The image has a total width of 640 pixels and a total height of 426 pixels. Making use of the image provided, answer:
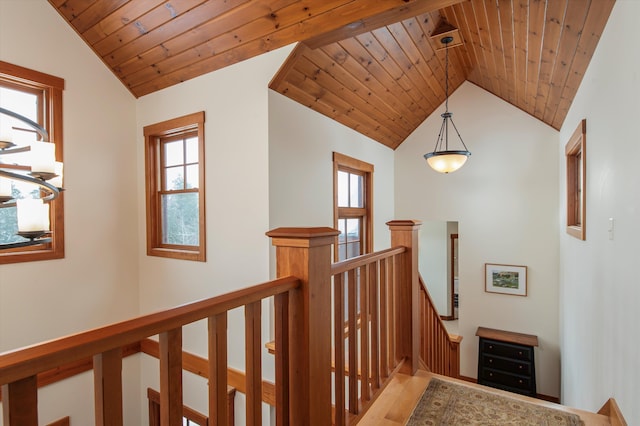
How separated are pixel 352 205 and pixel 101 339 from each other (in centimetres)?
378

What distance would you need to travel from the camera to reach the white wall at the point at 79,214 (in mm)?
2779

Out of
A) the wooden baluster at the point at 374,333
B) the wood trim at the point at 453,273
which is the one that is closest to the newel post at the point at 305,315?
the wooden baluster at the point at 374,333

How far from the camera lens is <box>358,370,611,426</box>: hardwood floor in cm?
186

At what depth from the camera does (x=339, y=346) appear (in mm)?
1583

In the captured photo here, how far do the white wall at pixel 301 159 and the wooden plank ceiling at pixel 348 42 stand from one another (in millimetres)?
148

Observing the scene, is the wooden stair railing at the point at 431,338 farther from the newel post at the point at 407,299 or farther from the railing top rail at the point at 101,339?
the railing top rail at the point at 101,339

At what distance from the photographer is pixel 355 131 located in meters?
4.22

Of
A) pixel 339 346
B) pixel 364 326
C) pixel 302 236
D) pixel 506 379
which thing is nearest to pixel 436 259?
pixel 506 379

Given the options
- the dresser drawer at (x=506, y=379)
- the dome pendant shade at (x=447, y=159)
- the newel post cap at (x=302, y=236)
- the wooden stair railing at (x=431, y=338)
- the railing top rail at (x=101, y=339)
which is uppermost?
the dome pendant shade at (x=447, y=159)

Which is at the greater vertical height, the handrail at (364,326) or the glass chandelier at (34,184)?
the glass chandelier at (34,184)

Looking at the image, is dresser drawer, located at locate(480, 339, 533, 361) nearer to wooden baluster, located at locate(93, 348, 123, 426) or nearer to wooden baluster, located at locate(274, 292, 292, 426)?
wooden baluster, located at locate(274, 292, 292, 426)

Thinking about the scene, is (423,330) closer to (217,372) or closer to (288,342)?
(288,342)

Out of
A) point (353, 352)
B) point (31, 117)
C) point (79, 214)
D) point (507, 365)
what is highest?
point (31, 117)

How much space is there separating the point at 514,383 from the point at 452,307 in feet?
9.76
